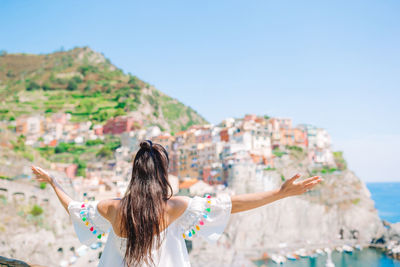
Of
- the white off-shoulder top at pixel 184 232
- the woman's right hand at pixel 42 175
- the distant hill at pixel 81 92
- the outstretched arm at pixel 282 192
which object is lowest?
the white off-shoulder top at pixel 184 232

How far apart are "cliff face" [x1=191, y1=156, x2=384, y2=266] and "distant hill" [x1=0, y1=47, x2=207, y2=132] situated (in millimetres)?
22648

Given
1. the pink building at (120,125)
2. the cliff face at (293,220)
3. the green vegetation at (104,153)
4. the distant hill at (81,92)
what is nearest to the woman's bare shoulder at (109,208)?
the cliff face at (293,220)

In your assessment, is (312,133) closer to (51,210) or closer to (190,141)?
(190,141)

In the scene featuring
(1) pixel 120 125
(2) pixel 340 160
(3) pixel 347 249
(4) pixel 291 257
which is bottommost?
(3) pixel 347 249

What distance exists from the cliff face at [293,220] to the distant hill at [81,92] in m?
22.6

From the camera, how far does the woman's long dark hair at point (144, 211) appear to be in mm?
1285

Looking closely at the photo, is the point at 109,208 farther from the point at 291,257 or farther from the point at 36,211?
the point at 291,257

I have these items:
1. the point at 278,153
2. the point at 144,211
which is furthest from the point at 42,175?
the point at 278,153

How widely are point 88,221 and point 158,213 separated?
0.39m

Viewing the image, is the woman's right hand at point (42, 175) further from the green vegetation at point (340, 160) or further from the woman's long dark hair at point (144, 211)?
the green vegetation at point (340, 160)

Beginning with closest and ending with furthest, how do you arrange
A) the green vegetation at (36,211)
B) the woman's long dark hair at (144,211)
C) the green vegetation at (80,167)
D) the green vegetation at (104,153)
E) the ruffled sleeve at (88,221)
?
the woman's long dark hair at (144,211) < the ruffled sleeve at (88,221) < the green vegetation at (36,211) < the green vegetation at (80,167) < the green vegetation at (104,153)

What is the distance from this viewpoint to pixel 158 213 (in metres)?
1.29

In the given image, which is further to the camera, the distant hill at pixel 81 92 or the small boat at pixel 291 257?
the distant hill at pixel 81 92

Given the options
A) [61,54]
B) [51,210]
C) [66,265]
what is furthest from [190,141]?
[61,54]
